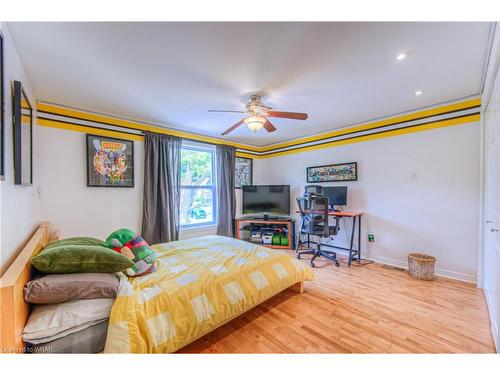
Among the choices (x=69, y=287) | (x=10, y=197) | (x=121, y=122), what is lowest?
(x=69, y=287)

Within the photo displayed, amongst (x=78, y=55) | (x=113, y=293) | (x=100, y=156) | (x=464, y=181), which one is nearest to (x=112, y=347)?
(x=113, y=293)

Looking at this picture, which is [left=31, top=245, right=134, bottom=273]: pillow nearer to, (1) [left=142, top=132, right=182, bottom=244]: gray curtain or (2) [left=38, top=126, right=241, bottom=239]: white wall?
(2) [left=38, top=126, right=241, bottom=239]: white wall

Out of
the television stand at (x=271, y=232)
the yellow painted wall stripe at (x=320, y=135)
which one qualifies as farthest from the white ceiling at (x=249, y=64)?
the television stand at (x=271, y=232)

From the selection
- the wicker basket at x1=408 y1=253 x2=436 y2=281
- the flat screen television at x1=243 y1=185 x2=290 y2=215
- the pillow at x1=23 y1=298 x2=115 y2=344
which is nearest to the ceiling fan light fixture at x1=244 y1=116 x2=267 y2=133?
the pillow at x1=23 y1=298 x2=115 y2=344

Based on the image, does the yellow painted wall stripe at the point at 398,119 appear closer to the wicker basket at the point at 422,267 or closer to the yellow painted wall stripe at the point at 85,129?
the wicker basket at the point at 422,267

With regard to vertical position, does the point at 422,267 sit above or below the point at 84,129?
below

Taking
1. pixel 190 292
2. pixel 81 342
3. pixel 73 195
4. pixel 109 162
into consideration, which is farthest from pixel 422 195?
pixel 73 195

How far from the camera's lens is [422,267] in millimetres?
2695

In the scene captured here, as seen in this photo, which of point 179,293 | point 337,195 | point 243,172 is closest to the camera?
point 179,293

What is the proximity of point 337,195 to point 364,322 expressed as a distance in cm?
Result: 225

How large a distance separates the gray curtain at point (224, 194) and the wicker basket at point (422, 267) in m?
3.06

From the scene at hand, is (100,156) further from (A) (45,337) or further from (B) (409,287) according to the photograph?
(B) (409,287)

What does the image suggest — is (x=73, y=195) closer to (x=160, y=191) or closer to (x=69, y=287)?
(x=160, y=191)

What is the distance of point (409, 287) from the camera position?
→ 2.51 metres
